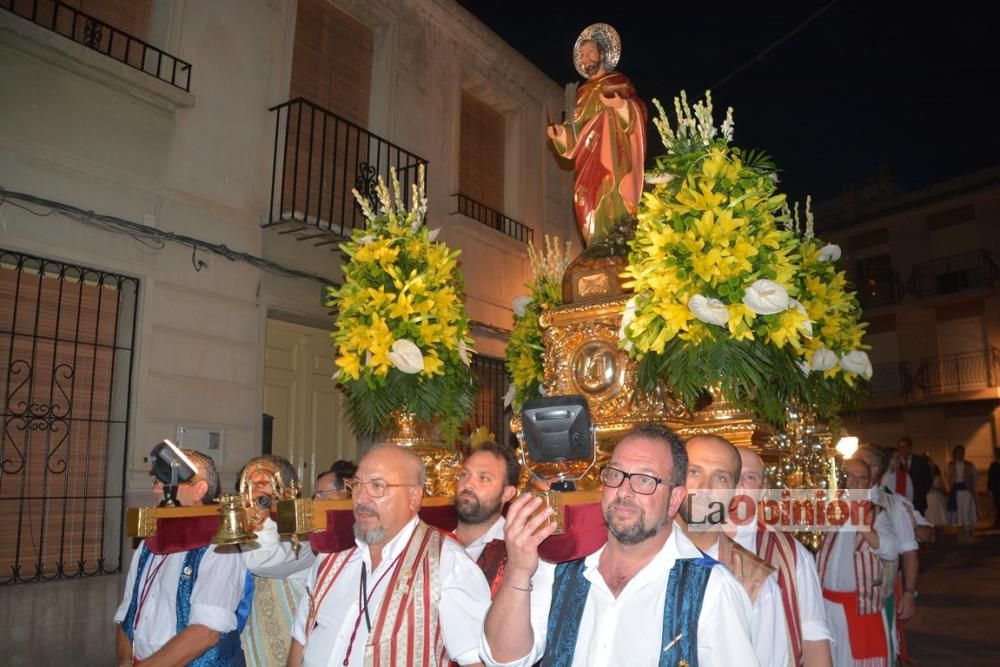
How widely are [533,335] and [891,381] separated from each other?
65.3ft

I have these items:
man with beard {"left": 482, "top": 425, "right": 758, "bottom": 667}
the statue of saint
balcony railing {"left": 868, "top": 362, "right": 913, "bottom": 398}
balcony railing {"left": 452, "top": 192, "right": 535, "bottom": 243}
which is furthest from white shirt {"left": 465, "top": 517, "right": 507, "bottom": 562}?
balcony railing {"left": 868, "top": 362, "right": 913, "bottom": 398}

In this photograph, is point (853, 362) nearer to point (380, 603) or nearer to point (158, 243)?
point (380, 603)

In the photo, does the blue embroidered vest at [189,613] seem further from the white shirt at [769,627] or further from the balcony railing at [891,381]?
the balcony railing at [891,381]

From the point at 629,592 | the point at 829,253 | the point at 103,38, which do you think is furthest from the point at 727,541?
the point at 103,38

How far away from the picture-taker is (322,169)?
787cm

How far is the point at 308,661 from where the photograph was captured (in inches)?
114

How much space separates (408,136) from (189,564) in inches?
265

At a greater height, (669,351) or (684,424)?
(669,351)

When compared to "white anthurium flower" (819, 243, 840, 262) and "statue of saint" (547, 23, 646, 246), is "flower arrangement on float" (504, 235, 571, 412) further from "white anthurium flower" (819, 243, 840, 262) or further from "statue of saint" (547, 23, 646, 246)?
"white anthurium flower" (819, 243, 840, 262)

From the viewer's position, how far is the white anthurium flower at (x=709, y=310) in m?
3.54

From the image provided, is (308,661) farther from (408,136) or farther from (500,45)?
(500,45)

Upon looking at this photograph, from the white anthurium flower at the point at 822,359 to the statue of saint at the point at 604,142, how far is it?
1.42 m

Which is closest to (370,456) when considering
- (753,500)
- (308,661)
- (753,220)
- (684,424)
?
(308,661)

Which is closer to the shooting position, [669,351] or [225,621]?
[225,621]
